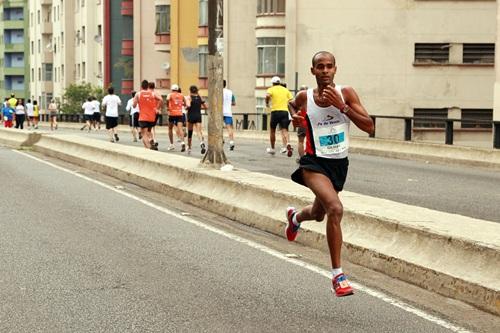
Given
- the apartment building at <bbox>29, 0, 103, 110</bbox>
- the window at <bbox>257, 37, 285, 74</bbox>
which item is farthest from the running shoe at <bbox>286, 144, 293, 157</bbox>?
the apartment building at <bbox>29, 0, 103, 110</bbox>

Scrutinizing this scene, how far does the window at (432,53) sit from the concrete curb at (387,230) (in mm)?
37967

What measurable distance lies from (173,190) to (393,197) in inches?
137

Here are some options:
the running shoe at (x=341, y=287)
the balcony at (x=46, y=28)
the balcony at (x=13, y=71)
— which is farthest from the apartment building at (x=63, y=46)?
the running shoe at (x=341, y=287)

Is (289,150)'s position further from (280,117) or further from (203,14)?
(203,14)

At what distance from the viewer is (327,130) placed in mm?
8125

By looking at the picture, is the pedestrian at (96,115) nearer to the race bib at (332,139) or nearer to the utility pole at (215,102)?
the utility pole at (215,102)

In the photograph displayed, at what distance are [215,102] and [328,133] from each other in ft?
31.8

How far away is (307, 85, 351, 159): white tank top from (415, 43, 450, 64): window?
151 ft

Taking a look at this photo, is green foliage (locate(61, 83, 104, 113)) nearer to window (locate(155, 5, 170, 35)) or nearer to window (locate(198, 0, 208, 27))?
window (locate(155, 5, 170, 35))

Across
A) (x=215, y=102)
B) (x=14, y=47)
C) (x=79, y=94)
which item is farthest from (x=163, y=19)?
(x=14, y=47)

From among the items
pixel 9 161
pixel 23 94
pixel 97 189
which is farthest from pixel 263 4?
pixel 23 94

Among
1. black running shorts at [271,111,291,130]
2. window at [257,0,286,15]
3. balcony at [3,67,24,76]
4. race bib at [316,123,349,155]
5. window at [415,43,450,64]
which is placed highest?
window at [257,0,286,15]

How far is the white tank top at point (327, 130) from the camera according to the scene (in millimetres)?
8133

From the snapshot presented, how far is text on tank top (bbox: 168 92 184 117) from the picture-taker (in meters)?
29.2
